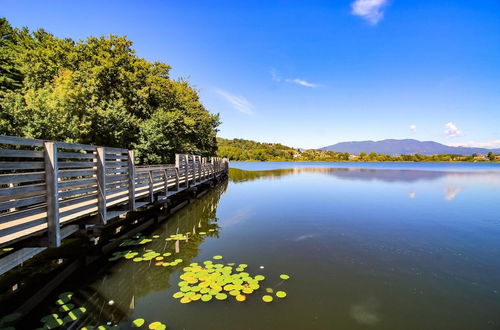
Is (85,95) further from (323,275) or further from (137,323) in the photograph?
(323,275)

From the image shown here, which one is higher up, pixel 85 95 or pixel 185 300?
pixel 85 95

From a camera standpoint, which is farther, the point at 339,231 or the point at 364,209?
the point at 364,209

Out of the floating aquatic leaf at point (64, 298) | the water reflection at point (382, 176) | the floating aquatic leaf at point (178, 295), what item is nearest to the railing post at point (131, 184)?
the floating aquatic leaf at point (64, 298)

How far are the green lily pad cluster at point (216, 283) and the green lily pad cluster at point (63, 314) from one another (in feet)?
5.79

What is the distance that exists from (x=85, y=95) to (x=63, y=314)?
58.5 ft

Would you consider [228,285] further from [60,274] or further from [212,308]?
[60,274]

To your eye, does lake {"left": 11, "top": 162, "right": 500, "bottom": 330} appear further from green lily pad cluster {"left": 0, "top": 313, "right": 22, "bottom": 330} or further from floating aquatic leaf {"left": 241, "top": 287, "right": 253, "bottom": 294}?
green lily pad cluster {"left": 0, "top": 313, "right": 22, "bottom": 330}

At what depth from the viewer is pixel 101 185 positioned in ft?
20.7

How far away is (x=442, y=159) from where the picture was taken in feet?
544

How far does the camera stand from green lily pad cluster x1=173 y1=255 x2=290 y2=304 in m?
5.45

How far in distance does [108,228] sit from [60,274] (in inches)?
143

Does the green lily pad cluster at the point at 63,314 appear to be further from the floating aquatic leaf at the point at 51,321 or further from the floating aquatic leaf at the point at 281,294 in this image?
the floating aquatic leaf at the point at 281,294

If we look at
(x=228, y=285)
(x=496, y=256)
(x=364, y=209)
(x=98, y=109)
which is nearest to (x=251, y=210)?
(x=364, y=209)

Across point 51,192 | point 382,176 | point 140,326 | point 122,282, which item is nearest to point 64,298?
point 122,282
